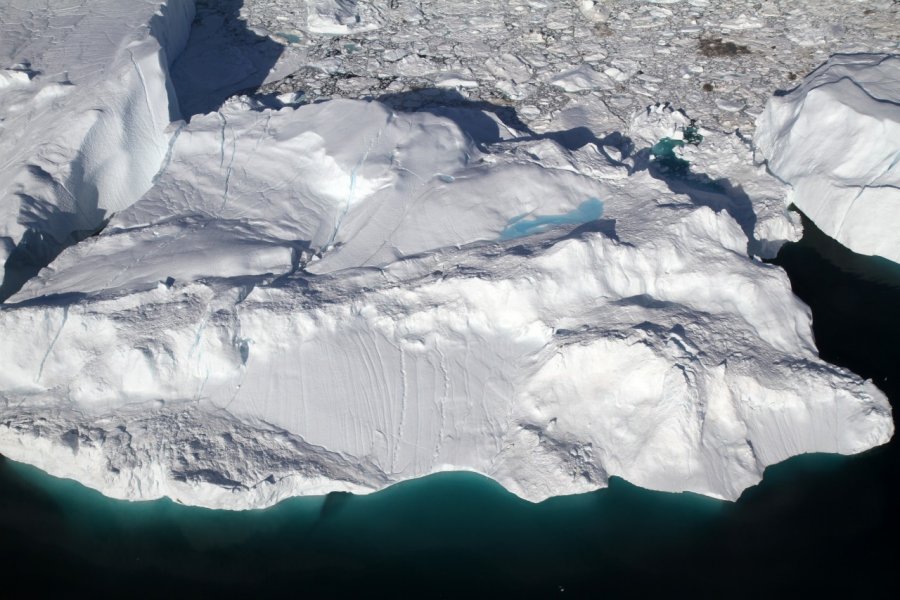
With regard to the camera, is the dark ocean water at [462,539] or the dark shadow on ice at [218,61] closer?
the dark ocean water at [462,539]

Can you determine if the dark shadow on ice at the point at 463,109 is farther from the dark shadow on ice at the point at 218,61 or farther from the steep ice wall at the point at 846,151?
the steep ice wall at the point at 846,151

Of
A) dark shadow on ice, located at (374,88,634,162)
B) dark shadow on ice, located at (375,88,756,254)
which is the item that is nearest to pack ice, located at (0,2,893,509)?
dark shadow on ice, located at (375,88,756,254)

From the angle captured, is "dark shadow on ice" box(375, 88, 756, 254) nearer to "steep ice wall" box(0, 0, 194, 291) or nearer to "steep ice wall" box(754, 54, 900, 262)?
"steep ice wall" box(754, 54, 900, 262)

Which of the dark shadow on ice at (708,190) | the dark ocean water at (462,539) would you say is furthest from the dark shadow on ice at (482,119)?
the dark ocean water at (462,539)

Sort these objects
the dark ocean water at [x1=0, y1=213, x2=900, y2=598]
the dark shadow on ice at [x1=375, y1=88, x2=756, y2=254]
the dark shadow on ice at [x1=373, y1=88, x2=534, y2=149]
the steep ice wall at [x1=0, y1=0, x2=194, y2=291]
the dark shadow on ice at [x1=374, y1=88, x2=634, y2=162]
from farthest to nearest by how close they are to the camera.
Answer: the dark shadow on ice at [x1=373, y1=88, x2=534, y2=149]
the dark shadow on ice at [x1=374, y1=88, x2=634, y2=162]
the dark shadow on ice at [x1=375, y1=88, x2=756, y2=254]
the steep ice wall at [x1=0, y1=0, x2=194, y2=291]
the dark ocean water at [x1=0, y1=213, x2=900, y2=598]

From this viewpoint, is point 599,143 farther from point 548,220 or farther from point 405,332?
point 405,332

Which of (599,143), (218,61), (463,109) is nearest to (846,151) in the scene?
(599,143)

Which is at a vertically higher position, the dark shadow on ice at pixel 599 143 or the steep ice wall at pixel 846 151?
the steep ice wall at pixel 846 151
